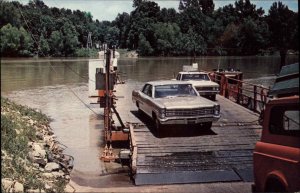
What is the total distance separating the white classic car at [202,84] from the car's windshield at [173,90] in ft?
21.1

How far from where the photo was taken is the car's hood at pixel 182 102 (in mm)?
11935

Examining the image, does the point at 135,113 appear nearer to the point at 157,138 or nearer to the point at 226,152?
the point at 157,138

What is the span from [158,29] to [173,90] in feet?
254

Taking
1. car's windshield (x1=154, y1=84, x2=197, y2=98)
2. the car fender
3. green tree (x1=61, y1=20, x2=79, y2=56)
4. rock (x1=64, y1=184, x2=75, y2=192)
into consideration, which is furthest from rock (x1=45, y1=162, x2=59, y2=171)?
green tree (x1=61, y1=20, x2=79, y2=56)

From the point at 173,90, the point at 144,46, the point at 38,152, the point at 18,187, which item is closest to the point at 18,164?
the point at 18,187

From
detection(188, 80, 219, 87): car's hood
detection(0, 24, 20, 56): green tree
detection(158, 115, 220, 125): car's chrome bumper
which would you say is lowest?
detection(158, 115, 220, 125): car's chrome bumper

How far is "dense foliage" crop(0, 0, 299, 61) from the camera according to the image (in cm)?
628

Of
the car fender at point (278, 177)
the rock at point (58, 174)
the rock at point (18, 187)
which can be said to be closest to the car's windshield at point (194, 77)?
the rock at point (58, 174)

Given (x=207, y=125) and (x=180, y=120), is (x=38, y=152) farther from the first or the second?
(x=207, y=125)

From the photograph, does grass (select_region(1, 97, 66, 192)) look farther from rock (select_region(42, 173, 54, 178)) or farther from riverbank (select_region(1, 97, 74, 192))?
rock (select_region(42, 173, 54, 178))

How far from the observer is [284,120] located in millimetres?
5672

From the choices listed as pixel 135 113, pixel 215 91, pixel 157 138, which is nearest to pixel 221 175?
pixel 157 138

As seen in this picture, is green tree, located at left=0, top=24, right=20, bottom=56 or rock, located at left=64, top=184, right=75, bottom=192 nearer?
green tree, located at left=0, top=24, right=20, bottom=56

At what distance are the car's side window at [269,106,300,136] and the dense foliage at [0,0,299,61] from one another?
923 millimetres
